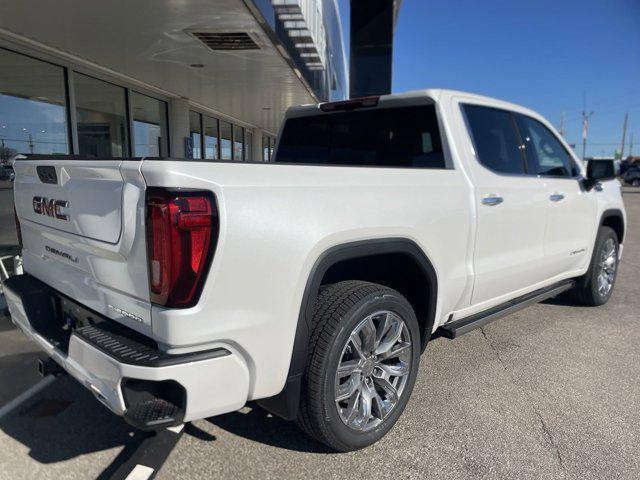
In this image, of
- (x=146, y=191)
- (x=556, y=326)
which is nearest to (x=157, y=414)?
(x=146, y=191)

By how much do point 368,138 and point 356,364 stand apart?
195 centimetres

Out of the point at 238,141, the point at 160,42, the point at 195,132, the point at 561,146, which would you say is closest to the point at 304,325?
the point at 561,146

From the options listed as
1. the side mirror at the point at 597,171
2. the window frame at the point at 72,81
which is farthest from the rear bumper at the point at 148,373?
the window frame at the point at 72,81

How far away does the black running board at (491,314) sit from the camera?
3264 millimetres

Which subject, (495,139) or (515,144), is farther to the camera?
(515,144)

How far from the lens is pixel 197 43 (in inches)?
282

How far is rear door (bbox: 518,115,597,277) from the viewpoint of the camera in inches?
161

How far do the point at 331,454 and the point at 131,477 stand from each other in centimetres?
100

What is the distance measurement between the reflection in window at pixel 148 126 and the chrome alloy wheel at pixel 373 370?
8.95 m

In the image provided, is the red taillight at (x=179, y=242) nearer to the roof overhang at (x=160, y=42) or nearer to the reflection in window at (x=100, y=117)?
the roof overhang at (x=160, y=42)

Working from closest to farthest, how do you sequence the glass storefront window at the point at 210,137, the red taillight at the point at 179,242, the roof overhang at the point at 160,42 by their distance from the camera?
1. the red taillight at the point at 179,242
2. the roof overhang at the point at 160,42
3. the glass storefront window at the point at 210,137

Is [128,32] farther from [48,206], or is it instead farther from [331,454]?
[331,454]

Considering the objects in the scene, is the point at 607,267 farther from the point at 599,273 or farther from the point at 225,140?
the point at 225,140

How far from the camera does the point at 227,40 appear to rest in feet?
22.8
